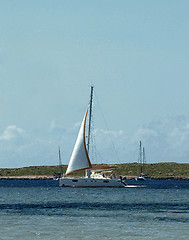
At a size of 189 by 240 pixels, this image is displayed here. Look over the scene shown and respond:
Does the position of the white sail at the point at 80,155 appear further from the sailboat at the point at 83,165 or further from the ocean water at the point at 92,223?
the ocean water at the point at 92,223

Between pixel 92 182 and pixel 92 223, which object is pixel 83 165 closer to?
pixel 92 182

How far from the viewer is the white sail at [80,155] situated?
102 m

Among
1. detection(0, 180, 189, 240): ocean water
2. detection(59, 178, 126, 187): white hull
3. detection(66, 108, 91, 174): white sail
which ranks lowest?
detection(0, 180, 189, 240): ocean water

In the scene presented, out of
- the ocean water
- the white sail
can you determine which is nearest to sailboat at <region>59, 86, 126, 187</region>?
the white sail

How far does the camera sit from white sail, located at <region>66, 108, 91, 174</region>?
102188 millimetres

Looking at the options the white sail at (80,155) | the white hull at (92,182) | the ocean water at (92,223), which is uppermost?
the white sail at (80,155)

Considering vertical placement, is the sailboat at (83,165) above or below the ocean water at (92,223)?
above

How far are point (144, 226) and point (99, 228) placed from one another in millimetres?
3780

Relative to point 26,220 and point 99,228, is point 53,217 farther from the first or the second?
point 99,228

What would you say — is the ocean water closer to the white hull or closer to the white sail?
the white hull

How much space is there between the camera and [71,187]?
108 meters

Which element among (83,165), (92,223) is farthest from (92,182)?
(92,223)

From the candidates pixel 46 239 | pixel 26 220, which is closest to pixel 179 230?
pixel 46 239

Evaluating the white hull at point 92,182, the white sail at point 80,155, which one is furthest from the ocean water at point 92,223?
the white sail at point 80,155
